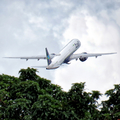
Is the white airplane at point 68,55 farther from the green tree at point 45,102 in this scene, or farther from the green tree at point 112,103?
the green tree at point 112,103

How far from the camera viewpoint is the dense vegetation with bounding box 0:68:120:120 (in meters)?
30.0

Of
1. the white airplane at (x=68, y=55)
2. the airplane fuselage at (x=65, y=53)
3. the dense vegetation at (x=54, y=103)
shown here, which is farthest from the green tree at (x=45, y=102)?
the white airplane at (x=68, y=55)

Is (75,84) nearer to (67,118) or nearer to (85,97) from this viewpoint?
(85,97)

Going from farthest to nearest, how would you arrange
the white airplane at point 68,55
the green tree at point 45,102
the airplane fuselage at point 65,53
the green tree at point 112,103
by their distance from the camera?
the white airplane at point 68,55
the airplane fuselage at point 65,53
the green tree at point 112,103
the green tree at point 45,102

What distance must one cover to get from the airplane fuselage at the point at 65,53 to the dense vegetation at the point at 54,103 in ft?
104

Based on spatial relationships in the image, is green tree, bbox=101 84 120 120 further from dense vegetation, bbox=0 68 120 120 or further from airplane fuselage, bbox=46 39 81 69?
airplane fuselage, bbox=46 39 81 69

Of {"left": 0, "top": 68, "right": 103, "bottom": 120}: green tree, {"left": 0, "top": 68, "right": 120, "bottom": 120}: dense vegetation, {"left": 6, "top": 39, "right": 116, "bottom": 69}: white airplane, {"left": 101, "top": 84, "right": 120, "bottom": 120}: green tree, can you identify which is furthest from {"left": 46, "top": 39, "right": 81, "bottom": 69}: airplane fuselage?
{"left": 101, "top": 84, "right": 120, "bottom": 120}: green tree

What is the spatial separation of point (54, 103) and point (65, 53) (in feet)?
165

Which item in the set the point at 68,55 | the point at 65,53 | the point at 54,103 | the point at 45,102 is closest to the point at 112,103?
the point at 54,103

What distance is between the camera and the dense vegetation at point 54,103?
29984 mm

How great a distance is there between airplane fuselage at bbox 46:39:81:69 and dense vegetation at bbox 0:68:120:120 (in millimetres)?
31661

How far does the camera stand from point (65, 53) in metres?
80.6

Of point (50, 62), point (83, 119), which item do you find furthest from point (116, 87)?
point (50, 62)

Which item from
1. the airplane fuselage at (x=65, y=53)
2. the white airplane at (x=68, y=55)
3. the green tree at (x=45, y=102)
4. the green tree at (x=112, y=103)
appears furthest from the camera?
the white airplane at (x=68, y=55)
